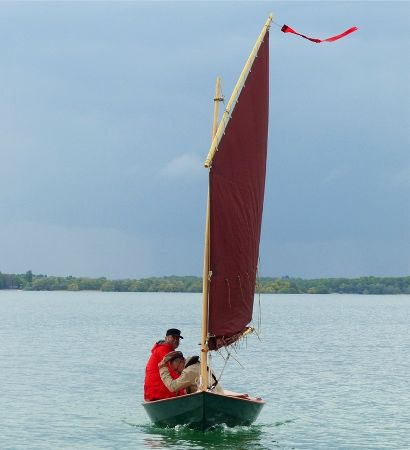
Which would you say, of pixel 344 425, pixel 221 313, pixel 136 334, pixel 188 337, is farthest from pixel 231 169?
pixel 136 334

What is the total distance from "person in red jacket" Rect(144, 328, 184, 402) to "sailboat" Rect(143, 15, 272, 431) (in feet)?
1.04

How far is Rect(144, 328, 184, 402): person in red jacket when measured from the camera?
23156 mm

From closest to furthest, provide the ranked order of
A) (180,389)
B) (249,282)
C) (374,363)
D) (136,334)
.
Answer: (180,389) < (249,282) < (374,363) < (136,334)

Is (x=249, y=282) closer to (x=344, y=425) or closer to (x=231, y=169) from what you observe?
(x=231, y=169)

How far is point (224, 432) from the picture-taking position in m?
23.6

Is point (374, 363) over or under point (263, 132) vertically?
under

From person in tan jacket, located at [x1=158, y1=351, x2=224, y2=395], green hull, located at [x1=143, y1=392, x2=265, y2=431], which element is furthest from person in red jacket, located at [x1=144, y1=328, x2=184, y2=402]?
green hull, located at [x1=143, y1=392, x2=265, y2=431]

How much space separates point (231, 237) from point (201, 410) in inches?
162

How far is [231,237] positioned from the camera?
77.9ft

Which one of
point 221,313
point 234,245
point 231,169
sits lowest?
point 221,313

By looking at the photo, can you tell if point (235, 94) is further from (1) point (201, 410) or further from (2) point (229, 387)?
(2) point (229, 387)

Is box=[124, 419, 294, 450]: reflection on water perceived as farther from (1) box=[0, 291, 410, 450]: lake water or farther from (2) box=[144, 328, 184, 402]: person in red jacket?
(2) box=[144, 328, 184, 402]: person in red jacket

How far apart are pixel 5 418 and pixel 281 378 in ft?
54.2

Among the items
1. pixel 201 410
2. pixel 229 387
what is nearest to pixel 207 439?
pixel 201 410
